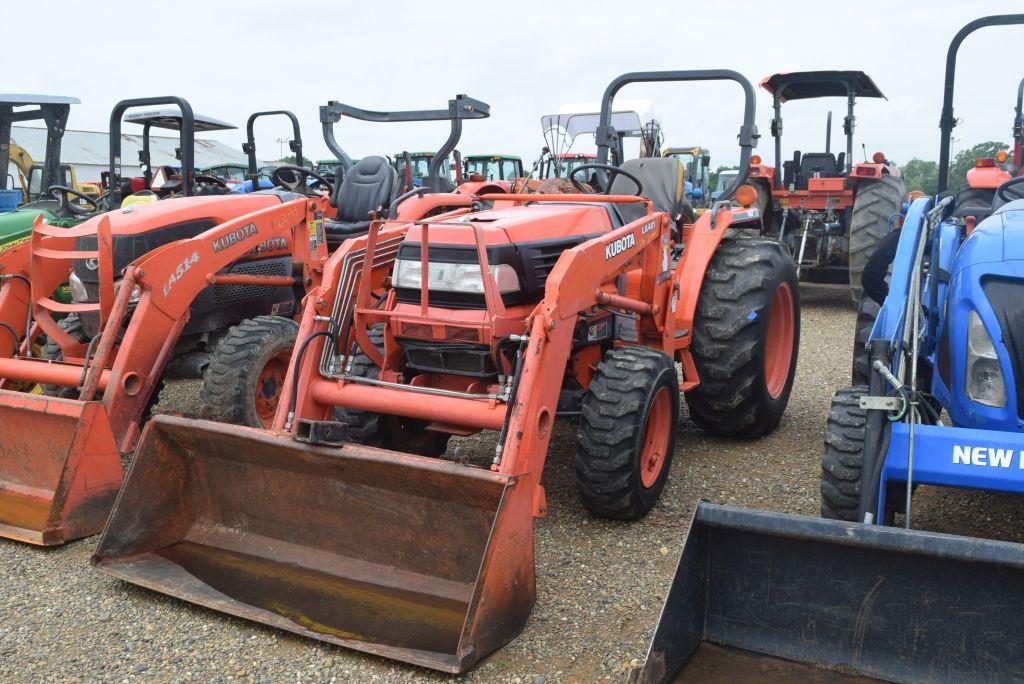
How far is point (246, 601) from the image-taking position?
319cm

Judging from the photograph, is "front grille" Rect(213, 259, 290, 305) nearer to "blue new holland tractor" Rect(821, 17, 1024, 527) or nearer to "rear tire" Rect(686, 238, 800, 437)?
"rear tire" Rect(686, 238, 800, 437)

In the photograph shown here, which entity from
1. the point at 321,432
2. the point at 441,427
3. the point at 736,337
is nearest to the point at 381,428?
the point at 441,427

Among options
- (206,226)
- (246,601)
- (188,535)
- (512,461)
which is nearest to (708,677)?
(512,461)

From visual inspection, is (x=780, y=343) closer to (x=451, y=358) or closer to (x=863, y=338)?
(x=863, y=338)

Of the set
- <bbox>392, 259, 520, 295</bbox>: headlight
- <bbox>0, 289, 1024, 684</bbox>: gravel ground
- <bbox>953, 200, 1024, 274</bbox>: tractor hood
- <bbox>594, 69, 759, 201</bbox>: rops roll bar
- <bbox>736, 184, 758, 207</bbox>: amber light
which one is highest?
<bbox>594, 69, 759, 201</bbox>: rops roll bar

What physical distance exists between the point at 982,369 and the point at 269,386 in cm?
343

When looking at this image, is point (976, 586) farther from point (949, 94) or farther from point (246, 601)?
point (949, 94)

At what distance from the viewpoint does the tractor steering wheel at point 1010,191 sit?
4352 millimetres

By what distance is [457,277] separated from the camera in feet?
12.5

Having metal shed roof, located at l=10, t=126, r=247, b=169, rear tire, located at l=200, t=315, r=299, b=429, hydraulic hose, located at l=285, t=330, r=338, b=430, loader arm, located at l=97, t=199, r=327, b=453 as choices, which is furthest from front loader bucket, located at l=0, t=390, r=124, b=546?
metal shed roof, located at l=10, t=126, r=247, b=169

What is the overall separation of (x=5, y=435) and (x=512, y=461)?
A: 2.47 m

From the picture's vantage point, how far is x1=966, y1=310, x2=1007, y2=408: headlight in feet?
9.84

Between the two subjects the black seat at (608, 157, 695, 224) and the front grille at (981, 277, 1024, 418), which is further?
the black seat at (608, 157, 695, 224)

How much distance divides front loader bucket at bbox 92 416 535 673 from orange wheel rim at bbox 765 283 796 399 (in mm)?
2818
